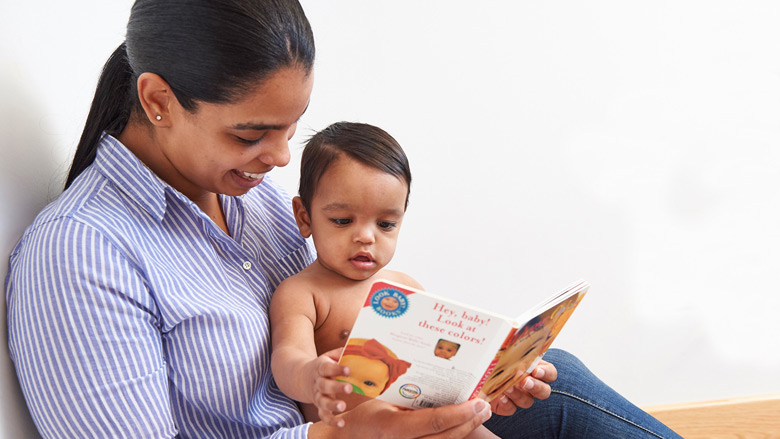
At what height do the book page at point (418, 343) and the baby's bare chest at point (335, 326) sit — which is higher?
the book page at point (418, 343)

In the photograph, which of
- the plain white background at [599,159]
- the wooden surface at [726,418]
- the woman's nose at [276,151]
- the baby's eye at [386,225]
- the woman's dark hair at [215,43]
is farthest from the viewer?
the wooden surface at [726,418]

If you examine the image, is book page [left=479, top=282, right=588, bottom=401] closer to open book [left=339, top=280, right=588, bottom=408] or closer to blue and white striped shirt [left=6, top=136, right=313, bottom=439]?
open book [left=339, top=280, right=588, bottom=408]

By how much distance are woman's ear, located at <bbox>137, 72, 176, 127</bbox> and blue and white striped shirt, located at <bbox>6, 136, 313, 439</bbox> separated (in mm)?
72

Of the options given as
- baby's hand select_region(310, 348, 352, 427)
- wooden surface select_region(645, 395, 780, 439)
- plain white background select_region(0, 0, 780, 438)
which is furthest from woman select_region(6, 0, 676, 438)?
wooden surface select_region(645, 395, 780, 439)

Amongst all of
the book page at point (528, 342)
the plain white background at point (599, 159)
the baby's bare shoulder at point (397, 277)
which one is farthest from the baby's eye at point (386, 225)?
the plain white background at point (599, 159)

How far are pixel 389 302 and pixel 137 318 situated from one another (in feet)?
1.23

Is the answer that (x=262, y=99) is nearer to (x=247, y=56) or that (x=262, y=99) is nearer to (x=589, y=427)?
(x=247, y=56)

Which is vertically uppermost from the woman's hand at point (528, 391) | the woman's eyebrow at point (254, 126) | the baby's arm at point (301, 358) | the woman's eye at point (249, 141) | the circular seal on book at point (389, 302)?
the woman's eyebrow at point (254, 126)

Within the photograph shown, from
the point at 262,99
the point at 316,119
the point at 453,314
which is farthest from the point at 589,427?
the point at 316,119

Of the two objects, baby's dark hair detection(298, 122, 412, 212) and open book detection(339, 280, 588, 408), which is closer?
open book detection(339, 280, 588, 408)

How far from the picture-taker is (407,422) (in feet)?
3.51

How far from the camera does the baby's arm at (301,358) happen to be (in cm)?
100

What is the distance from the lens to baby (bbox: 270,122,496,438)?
1.36 metres

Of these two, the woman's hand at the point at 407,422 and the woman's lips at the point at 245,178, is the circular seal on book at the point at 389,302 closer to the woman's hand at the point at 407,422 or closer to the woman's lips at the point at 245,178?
the woman's hand at the point at 407,422
